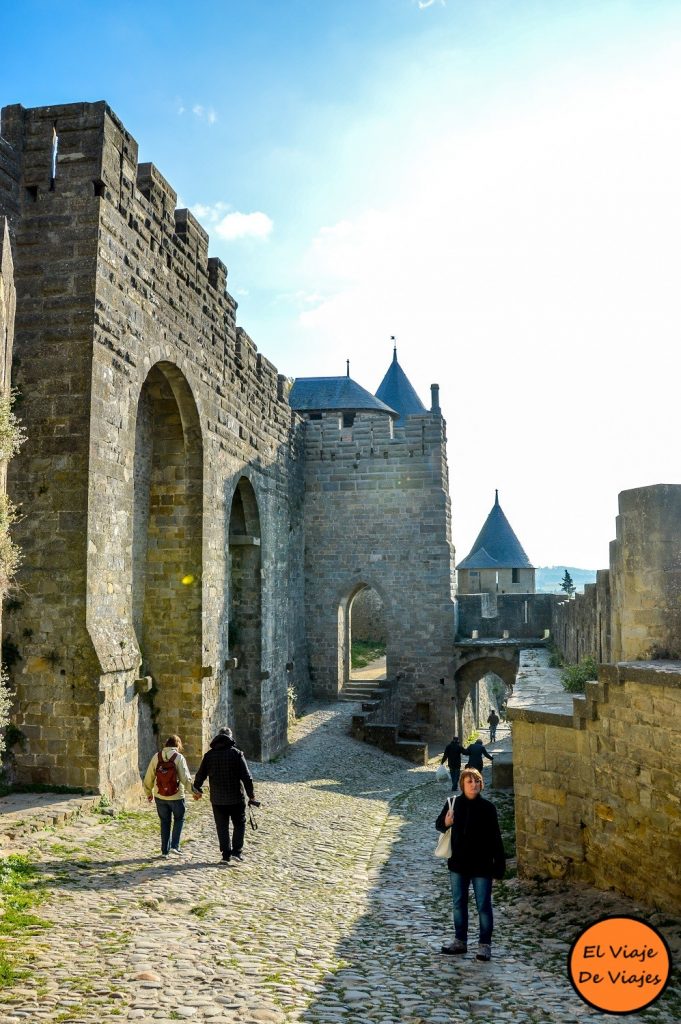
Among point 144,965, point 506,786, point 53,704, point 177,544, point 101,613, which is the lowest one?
point 506,786

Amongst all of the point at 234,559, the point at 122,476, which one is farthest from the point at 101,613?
the point at 234,559

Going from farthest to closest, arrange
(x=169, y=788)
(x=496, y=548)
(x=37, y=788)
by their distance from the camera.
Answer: (x=496, y=548)
(x=37, y=788)
(x=169, y=788)

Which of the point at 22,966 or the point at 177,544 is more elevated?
the point at 177,544

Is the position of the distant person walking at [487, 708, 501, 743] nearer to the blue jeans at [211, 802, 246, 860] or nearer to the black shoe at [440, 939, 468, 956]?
the blue jeans at [211, 802, 246, 860]

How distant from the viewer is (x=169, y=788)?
6.46 meters

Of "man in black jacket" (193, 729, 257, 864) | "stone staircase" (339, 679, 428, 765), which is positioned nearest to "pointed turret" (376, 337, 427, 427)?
"stone staircase" (339, 679, 428, 765)

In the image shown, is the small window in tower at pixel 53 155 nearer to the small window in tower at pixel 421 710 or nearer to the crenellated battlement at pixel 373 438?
the crenellated battlement at pixel 373 438

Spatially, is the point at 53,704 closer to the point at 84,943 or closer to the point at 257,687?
the point at 84,943

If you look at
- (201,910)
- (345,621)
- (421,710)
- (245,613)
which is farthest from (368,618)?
(201,910)

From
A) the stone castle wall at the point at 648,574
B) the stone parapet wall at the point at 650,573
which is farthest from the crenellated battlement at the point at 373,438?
the stone parapet wall at the point at 650,573

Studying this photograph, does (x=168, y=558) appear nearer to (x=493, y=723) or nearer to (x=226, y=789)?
(x=226, y=789)

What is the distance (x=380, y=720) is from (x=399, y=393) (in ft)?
60.9

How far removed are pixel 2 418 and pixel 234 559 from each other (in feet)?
28.3

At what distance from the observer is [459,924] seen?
16.4 feet
